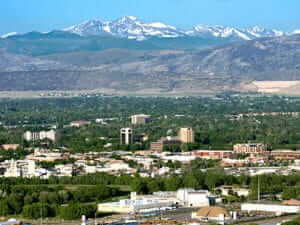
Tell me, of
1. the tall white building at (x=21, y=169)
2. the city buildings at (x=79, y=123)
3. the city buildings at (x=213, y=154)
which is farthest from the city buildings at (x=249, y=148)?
the city buildings at (x=79, y=123)

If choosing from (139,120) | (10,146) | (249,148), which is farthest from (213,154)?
(139,120)

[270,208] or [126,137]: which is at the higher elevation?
[126,137]

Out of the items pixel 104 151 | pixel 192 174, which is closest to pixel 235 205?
pixel 192 174

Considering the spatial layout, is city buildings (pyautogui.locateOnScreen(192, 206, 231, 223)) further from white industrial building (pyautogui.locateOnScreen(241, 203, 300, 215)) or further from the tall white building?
the tall white building

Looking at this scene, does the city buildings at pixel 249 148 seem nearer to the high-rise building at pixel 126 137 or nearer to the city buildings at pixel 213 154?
the city buildings at pixel 213 154

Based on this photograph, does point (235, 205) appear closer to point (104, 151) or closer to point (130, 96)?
point (104, 151)

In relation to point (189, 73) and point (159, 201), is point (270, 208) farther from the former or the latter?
point (189, 73)
